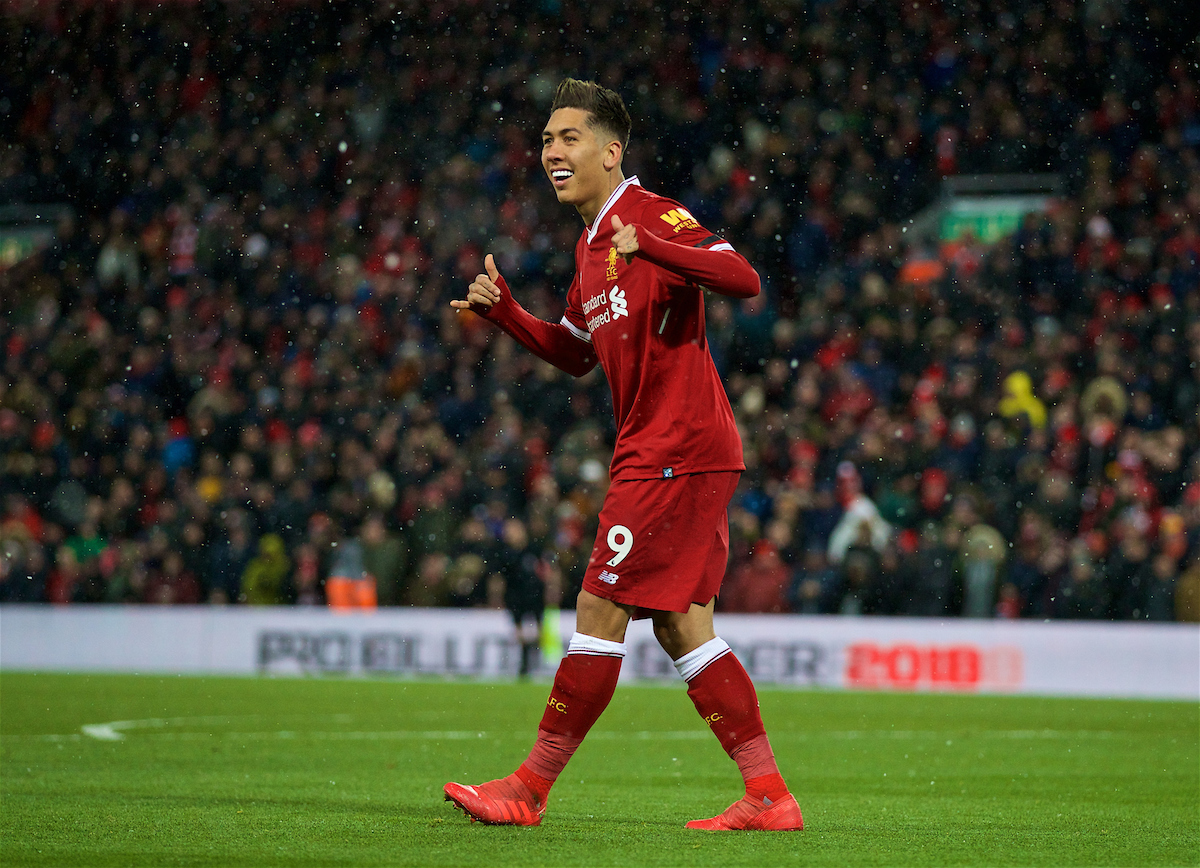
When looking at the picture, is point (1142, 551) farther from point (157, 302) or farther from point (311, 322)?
point (157, 302)

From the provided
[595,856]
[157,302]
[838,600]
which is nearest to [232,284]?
[157,302]

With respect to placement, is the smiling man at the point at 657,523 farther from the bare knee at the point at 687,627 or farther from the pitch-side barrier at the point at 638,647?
the pitch-side barrier at the point at 638,647

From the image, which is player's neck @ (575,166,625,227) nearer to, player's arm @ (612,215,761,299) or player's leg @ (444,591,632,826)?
player's arm @ (612,215,761,299)

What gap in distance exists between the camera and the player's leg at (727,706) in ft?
16.7

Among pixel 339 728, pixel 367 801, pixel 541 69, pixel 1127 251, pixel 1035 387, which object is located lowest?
pixel 339 728

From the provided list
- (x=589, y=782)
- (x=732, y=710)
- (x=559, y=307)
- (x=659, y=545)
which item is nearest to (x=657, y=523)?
(x=659, y=545)

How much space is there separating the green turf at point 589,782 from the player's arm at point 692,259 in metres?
1.59

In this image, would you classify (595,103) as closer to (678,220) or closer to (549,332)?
(678,220)

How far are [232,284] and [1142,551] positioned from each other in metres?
12.6

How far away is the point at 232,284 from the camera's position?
22.2m

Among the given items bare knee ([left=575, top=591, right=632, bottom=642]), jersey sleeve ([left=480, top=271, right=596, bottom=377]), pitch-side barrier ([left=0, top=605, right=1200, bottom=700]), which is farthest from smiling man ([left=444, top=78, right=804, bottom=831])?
pitch-side barrier ([left=0, top=605, right=1200, bottom=700])

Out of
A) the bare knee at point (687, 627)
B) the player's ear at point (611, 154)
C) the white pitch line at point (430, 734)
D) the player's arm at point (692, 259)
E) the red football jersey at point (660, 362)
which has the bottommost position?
the white pitch line at point (430, 734)

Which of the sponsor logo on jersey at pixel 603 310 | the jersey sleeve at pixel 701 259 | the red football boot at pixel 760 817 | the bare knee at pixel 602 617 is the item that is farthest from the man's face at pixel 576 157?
the red football boot at pixel 760 817

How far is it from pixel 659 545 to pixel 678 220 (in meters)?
0.99
